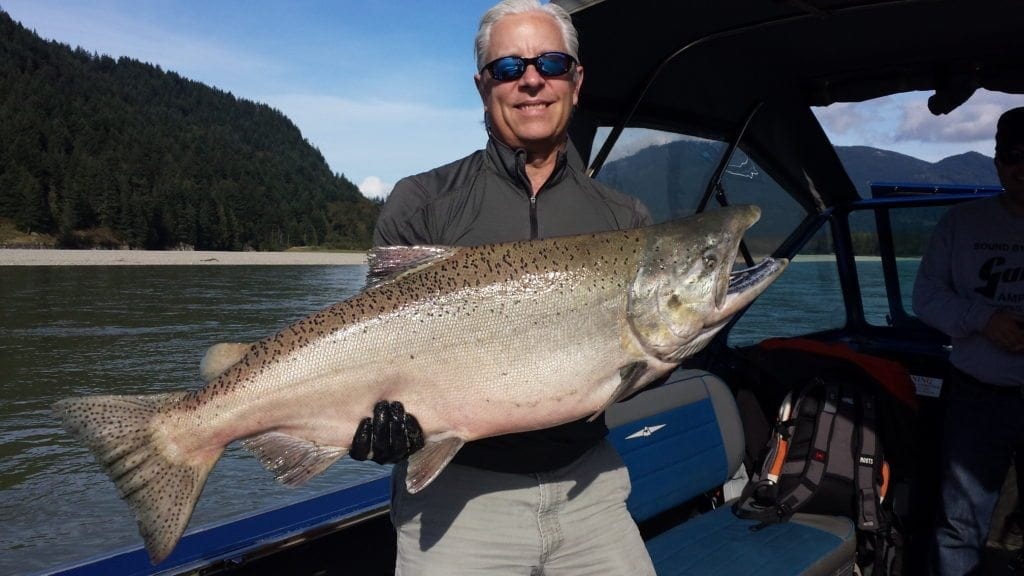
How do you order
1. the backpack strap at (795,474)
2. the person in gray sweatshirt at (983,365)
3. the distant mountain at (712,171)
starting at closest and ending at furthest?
the person in gray sweatshirt at (983,365)
the backpack strap at (795,474)
the distant mountain at (712,171)

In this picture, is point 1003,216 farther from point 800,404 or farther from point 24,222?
point 24,222

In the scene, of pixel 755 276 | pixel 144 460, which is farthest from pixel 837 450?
pixel 144 460

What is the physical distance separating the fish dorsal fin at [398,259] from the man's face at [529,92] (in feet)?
1.40

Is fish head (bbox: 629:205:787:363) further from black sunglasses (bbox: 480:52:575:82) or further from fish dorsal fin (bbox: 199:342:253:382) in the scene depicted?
fish dorsal fin (bbox: 199:342:253:382)

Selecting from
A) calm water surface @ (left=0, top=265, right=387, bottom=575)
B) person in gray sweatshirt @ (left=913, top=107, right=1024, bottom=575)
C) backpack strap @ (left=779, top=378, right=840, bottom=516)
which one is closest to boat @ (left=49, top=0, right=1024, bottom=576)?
backpack strap @ (left=779, top=378, right=840, bottom=516)

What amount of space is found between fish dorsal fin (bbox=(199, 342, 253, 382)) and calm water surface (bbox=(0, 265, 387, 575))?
59.0 inches

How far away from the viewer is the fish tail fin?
87.7 inches

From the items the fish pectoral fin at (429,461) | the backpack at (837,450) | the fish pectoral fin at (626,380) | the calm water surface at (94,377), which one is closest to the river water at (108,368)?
the calm water surface at (94,377)

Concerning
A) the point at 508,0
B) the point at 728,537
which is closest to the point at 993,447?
the point at 728,537

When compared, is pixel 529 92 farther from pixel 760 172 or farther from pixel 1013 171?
pixel 760 172

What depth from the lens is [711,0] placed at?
423 centimetres

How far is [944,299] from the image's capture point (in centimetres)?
411

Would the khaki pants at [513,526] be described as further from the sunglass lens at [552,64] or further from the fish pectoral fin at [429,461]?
the sunglass lens at [552,64]

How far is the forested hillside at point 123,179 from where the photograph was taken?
355 ft
